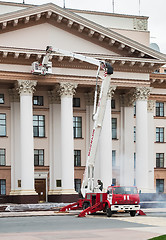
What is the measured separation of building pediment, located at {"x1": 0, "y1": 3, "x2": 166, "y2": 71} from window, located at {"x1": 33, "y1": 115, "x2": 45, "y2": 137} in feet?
22.3

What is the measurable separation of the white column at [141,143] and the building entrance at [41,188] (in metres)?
8.08

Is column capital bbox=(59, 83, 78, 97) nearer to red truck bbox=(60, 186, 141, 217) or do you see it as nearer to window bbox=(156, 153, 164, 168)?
window bbox=(156, 153, 164, 168)

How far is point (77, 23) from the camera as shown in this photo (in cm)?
4659

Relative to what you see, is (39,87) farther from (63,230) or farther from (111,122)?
(63,230)

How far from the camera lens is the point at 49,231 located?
2202 cm

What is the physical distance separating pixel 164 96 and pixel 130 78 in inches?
292

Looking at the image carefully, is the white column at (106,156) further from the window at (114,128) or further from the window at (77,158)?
the window at (114,128)

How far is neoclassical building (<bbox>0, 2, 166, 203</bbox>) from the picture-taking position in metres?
45.5

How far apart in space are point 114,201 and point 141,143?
1807cm

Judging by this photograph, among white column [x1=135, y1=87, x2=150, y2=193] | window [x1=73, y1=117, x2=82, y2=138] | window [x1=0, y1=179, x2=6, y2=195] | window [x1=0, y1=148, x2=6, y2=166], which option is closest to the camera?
window [x1=0, y1=179, x2=6, y2=195]

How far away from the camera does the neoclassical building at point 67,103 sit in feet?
149

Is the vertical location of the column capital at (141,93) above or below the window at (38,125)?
above

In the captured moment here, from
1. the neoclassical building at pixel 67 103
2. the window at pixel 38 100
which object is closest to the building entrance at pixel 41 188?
the neoclassical building at pixel 67 103

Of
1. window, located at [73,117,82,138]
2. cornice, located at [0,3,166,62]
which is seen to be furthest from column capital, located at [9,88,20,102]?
cornice, located at [0,3,166,62]
